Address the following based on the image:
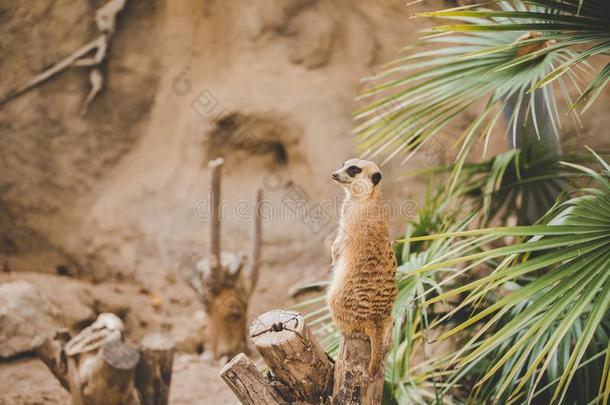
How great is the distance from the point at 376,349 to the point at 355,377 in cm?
11

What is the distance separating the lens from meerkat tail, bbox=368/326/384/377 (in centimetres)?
223

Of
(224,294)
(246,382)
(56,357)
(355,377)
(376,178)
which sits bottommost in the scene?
(224,294)

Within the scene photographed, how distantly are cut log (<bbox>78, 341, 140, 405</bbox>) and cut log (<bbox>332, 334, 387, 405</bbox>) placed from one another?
1.32m

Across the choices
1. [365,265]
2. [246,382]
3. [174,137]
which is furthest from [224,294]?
[365,265]

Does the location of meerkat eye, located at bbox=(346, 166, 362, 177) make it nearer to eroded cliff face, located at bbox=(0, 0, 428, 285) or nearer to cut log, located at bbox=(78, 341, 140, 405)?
cut log, located at bbox=(78, 341, 140, 405)

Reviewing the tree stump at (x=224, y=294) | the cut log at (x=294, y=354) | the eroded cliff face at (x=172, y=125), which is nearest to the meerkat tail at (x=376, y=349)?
the cut log at (x=294, y=354)

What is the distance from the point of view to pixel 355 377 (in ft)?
7.35

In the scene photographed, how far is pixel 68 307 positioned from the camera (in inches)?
195

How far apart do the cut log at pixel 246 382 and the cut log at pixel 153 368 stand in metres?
1.26

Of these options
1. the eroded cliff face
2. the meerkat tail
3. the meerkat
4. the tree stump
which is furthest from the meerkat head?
the eroded cliff face

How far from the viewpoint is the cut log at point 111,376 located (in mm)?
3174

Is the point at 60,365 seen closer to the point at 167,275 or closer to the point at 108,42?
the point at 167,275

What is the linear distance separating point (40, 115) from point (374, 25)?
9.64ft

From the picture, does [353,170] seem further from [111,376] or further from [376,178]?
[111,376]
